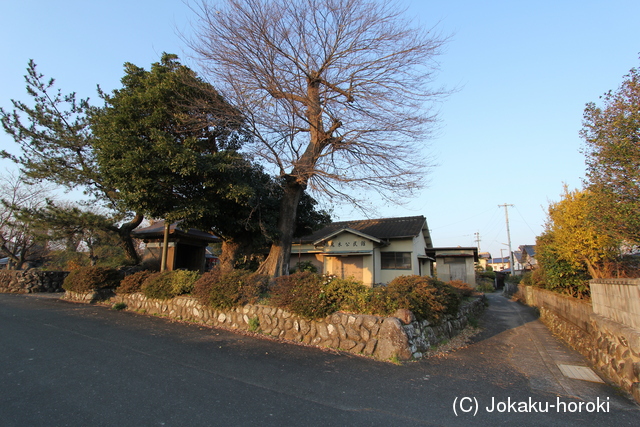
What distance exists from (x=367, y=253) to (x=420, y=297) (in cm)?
1127

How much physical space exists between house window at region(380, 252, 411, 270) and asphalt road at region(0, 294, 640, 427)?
11617mm

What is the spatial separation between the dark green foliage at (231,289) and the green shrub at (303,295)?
69 centimetres

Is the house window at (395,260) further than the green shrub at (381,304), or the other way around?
the house window at (395,260)

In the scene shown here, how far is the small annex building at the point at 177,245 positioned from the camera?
57.1ft

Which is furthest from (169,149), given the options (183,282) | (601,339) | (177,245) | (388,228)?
(388,228)

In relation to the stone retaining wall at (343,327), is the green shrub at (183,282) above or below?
above

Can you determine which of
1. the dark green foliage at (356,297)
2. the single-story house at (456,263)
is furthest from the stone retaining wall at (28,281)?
the single-story house at (456,263)

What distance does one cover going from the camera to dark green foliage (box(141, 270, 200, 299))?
1055 centimetres

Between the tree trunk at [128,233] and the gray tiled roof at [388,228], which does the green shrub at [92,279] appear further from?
the gray tiled roof at [388,228]

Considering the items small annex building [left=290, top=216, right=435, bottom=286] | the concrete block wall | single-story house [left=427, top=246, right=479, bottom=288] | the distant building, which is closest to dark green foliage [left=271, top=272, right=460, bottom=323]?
the concrete block wall

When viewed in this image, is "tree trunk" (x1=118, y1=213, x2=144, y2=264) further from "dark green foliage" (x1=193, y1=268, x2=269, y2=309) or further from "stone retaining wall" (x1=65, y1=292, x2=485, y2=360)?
"dark green foliage" (x1=193, y1=268, x2=269, y2=309)

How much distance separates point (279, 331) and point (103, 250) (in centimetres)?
2234

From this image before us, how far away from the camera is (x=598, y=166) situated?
6.68 m

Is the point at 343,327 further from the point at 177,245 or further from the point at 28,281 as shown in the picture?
the point at 28,281
